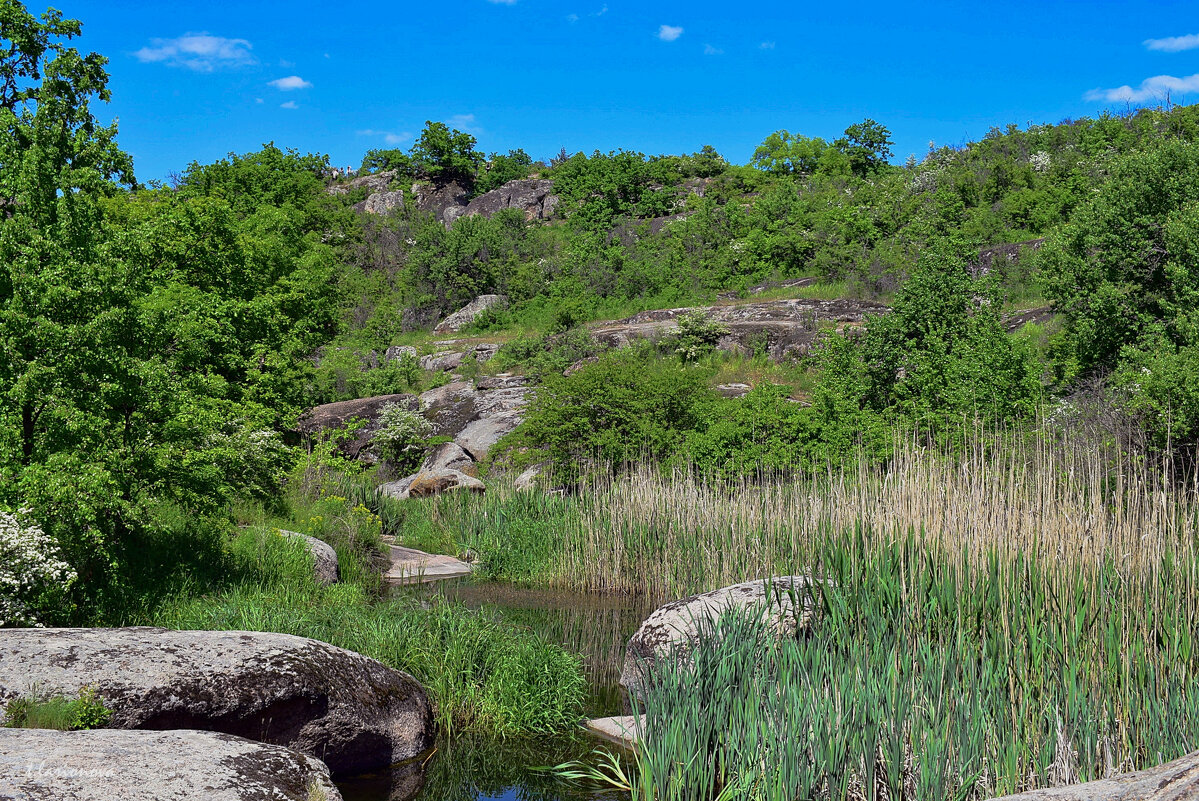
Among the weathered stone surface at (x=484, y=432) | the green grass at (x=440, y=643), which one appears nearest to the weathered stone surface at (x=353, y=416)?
the weathered stone surface at (x=484, y=432)

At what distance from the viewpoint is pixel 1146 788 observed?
196 centimetres

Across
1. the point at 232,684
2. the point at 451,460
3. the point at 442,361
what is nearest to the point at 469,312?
the point at 442,361

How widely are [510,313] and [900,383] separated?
910 inches

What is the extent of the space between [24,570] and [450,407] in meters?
19.7

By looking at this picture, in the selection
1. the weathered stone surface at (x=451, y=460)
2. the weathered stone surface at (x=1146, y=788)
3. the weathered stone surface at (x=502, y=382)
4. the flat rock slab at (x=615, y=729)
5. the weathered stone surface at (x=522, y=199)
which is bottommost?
the flat rock slab at (x=615, y=729)

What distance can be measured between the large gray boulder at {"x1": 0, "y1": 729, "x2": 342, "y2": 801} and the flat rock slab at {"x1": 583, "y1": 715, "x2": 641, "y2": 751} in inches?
104

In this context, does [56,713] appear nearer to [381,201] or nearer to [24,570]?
[24,570]

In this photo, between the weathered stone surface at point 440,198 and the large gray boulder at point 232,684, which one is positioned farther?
the weathered stone surface at point 440,198

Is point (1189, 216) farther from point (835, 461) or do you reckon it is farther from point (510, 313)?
point (510, 313)

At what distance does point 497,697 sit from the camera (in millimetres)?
7492

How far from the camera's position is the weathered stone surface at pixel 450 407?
84.6 feet

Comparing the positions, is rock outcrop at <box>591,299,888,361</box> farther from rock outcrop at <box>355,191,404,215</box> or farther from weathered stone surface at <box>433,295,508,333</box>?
rock outcrop at <box>355,191,404,215</box>

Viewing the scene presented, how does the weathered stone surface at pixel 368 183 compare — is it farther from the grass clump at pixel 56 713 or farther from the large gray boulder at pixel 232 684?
the grass clump at pixel 56 713

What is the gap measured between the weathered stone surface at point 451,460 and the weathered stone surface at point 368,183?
48.1 metres
